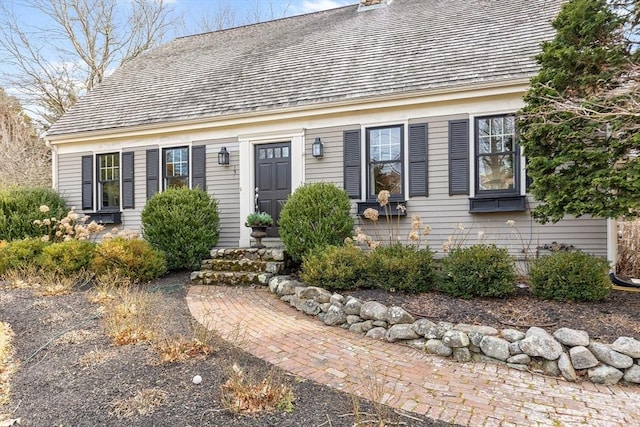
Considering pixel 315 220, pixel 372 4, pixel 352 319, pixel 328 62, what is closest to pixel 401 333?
pixel 352 319

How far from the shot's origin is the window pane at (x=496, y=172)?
6.42 meters

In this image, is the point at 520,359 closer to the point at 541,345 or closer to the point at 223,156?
the point at 541,345

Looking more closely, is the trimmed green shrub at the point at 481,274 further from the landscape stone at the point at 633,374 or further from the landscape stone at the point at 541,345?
the landscape stone at the point at 633,374

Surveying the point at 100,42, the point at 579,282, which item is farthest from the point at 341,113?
the point at 100,42

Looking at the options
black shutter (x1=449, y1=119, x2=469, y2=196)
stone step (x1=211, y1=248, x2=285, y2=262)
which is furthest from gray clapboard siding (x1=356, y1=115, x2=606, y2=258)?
stone step (x1=211, y1=248, x2=285, y2=262)

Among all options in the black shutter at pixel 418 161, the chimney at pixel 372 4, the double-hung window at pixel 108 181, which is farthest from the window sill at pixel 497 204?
the double-hung window at pixel 108 181

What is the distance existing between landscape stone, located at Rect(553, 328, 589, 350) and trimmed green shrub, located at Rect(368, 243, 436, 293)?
161 centimetres

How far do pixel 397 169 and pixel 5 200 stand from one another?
7.89 metres

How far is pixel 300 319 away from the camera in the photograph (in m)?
4.66

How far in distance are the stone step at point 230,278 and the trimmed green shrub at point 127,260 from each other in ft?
2.49

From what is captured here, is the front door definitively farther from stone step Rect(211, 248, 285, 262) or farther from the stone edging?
the stone edging

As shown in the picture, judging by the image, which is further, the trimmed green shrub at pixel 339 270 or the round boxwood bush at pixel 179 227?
the round boxwood bush at pixel 179 227

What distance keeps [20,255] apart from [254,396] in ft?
20.3

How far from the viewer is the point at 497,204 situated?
20.8 feet
